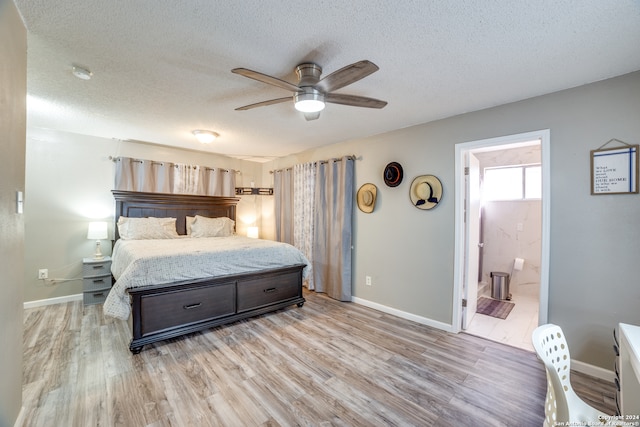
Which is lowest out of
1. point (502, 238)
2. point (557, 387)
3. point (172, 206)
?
point (557, 387)

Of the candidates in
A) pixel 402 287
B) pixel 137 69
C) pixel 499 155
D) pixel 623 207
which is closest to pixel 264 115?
pixel 137 69

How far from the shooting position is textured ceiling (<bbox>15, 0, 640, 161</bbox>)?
1369 millimetres

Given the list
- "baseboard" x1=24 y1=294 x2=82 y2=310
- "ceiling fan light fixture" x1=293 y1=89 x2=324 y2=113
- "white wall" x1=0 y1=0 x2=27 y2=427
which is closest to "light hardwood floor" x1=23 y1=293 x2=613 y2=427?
"white wall" x1=0 y1=0 x2=27 y2=427

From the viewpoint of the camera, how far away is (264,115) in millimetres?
2869

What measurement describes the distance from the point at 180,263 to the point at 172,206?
217cm

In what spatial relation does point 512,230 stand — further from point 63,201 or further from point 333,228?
point 63,201

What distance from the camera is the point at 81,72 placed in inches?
77.2

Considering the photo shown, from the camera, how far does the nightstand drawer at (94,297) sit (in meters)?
3.48

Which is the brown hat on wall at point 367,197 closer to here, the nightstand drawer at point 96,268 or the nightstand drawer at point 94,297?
the nightstand drawer at point 96,268

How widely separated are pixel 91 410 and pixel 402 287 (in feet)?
9.84

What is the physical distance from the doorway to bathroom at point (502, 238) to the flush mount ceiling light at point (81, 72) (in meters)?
3.42

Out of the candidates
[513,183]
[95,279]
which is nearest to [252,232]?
[95,279]

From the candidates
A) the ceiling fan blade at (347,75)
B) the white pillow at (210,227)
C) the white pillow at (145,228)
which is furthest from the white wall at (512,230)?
the white pillow at (145,228)

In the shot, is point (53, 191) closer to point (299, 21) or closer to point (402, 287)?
point (299, 21)
